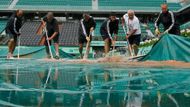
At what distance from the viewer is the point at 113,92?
302 cm

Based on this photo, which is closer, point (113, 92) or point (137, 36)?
point (113, 92)

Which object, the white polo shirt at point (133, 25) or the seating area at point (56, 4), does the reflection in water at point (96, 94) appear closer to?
the white polo shirt at point (133, 25)

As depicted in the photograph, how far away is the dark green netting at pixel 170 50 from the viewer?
781 centimetres

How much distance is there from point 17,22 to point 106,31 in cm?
238

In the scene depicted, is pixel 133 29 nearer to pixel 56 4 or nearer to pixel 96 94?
pixel 96 94

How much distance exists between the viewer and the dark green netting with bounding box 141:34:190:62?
7.81m

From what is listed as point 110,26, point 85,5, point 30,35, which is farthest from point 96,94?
point 85,5

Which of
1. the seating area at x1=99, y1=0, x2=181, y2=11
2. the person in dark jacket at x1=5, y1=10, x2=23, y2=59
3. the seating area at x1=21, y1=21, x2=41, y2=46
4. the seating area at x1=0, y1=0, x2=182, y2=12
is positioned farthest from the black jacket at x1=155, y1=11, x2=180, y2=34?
the seating area at x1=99, y1=0, x2=181, y2=11

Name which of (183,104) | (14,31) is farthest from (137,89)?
(14,31)

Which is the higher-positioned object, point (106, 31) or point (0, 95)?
point (0, 95)

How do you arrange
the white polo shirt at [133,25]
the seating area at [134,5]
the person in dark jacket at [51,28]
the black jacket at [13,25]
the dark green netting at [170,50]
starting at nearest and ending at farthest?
the dark green netting at [170,50], the white polo shirt at [133,25], the person in dark jacket at [51,28], the black jacket at [13,25], the seating area at [134,5]

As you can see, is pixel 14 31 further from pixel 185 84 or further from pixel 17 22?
pixel 185 84

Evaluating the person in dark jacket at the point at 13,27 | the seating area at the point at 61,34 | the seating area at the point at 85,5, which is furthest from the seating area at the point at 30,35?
the person in dark jacket at the point at 13,27

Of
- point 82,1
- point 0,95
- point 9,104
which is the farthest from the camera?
point 82,1
